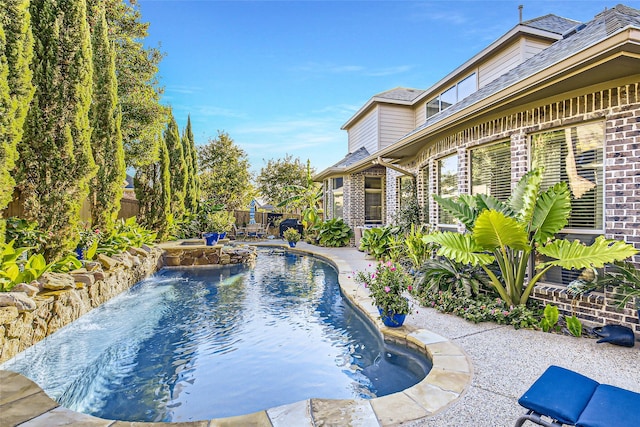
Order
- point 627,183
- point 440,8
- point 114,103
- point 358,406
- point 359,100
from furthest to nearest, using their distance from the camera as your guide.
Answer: point 359,100, point 440,8, point 114,103, point 627,183, point 358,406

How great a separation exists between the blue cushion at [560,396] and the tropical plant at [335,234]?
1228 centimetres

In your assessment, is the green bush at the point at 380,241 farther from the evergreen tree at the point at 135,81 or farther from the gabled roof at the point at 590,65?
the evergreen tree at the point at 135,81

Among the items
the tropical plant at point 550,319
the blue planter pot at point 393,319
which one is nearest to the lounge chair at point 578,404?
the blue planter pot at point 393,319

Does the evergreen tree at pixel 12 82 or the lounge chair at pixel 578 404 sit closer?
the lounge chair at pixel 578 404

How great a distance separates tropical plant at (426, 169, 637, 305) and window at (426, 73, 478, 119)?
287 inches

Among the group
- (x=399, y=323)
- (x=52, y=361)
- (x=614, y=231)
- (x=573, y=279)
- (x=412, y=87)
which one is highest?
(x=412, y=87)

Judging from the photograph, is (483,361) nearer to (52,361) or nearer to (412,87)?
(52,361)

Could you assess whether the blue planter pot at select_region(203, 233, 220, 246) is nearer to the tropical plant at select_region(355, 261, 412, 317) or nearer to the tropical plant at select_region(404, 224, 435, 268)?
the tropical plant at select_region(404, 224, 435, 268)

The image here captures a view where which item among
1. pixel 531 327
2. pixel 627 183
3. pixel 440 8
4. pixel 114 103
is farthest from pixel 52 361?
pixel 440 8

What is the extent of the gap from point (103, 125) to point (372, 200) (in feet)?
33.5

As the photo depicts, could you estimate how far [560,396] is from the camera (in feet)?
6.65

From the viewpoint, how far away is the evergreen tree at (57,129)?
5.76m

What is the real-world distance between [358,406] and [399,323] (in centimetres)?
199

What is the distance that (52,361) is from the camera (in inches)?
161
